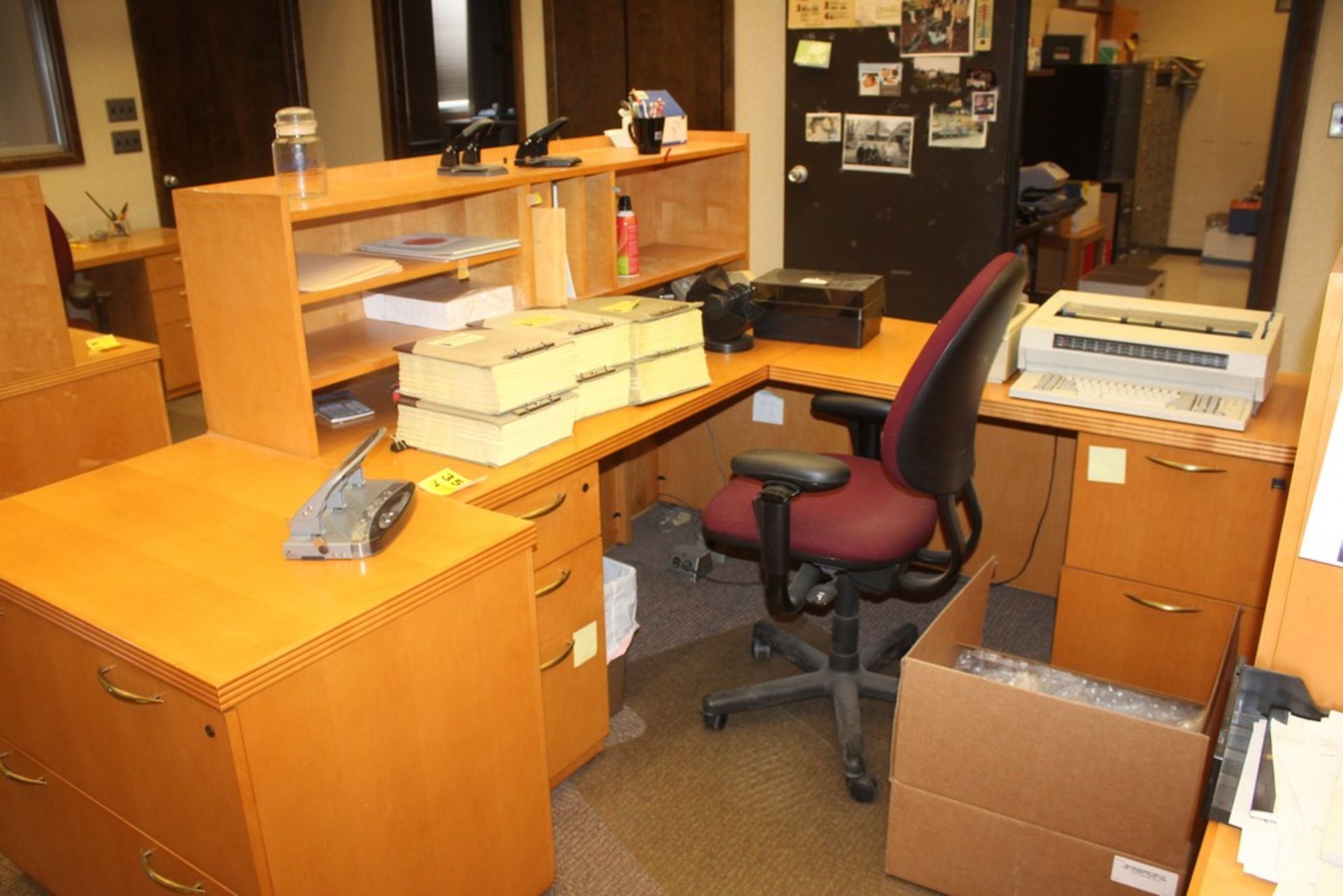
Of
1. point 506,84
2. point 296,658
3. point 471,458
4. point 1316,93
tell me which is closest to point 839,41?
point 1316,93

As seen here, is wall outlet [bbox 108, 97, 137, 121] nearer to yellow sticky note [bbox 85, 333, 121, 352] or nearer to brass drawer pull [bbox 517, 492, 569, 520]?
yellow sticky note [bbox 85, 333, 121, 352]

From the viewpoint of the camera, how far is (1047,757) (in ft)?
5.89

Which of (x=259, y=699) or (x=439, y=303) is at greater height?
(x=439, y=303)

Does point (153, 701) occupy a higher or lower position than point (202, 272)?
lower

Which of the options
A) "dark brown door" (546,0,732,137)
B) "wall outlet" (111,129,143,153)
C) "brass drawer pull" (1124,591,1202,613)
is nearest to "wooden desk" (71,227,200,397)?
"wall outlet" (111,129,143,153)

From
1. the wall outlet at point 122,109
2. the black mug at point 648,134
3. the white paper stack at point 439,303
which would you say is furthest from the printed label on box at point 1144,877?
the wall outlet at point 122,109

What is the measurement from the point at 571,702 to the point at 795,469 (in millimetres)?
703

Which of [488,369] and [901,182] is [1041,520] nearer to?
[901,182]

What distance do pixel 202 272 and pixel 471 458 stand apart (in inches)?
24.6

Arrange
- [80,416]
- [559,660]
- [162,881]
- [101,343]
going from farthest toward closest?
[101,343] < [80,416] < [559,660] < [162,881]

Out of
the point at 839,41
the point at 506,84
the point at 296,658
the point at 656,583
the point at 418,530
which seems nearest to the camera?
the point at 296,658

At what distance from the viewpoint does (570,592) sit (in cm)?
222

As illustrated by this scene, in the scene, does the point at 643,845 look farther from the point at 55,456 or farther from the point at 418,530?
the point at 55,456

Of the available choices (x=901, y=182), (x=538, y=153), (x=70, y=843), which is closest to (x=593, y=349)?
(x=538, y=153)
